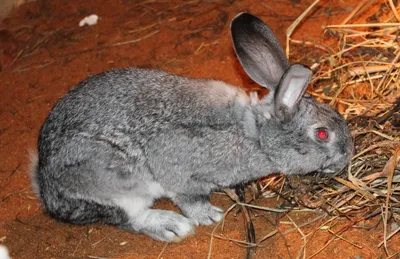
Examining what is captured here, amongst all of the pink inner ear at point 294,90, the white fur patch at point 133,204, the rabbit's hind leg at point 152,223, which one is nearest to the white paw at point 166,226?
the rabbit's hind leg at point 152,223

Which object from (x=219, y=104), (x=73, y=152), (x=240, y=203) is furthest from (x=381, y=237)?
(x=73, y=152)

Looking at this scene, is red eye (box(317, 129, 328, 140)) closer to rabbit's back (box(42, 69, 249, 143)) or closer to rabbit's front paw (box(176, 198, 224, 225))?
rabbit's back (box(42, 69, 249, 143))

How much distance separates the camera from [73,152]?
15.4ft

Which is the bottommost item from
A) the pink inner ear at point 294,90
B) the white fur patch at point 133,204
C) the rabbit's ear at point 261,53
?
the white fur patch at point 133,204

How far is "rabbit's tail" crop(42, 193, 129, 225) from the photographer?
484cm

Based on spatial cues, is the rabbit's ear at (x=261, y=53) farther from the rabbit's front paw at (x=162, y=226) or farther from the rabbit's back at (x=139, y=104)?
the rabbit's front paw at (x=162, y=226)

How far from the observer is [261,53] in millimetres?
4547

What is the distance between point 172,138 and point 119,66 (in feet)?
7.28

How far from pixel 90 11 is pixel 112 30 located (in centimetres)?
61

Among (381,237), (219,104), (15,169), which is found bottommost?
(381,237)

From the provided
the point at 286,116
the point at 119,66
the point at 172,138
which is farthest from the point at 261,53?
the point at 119,66

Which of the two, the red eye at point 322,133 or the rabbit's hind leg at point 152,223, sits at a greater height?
the red eye at point 322,133

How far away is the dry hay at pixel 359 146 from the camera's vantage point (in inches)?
186

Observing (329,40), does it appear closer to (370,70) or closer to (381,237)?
(370,70)
